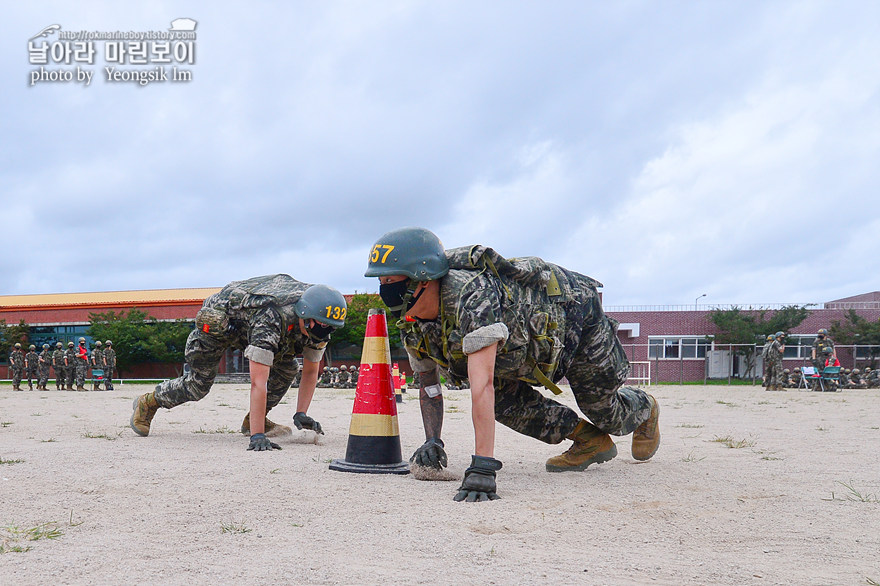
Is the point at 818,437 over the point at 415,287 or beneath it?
beneath

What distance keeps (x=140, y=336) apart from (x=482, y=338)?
3836 cm

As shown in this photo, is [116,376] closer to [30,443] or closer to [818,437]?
[30,443]

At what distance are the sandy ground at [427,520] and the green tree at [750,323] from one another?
37197 mm

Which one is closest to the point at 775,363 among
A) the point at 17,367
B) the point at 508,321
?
the point at 508,321

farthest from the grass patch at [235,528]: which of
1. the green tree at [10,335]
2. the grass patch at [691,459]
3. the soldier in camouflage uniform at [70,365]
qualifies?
the green tree at [10,335]

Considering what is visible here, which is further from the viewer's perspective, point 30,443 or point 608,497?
point 30,443

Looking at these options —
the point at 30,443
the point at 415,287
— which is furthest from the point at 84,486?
the point at 30,443

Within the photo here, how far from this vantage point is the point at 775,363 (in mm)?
22812

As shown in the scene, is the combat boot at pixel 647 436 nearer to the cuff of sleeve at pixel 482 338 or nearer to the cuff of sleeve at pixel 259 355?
the cuff of sleeve at pixel 482 338

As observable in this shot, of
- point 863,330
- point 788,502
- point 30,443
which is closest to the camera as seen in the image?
point 788,502

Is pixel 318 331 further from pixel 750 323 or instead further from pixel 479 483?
pixel 750 323

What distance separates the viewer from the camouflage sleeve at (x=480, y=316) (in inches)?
152

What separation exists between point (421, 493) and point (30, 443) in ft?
14.3

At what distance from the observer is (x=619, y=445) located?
6.96 meters
